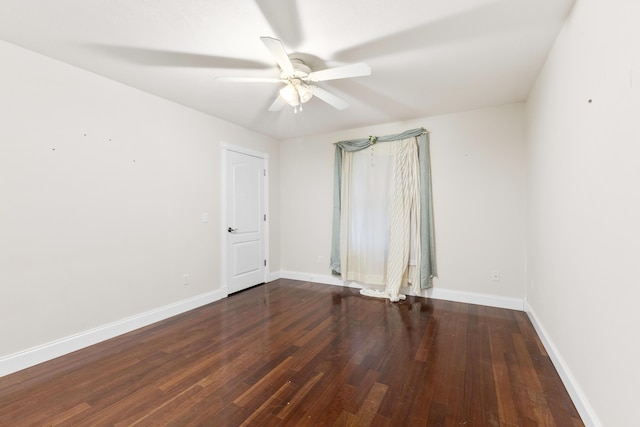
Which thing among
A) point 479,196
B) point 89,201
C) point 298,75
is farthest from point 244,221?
Result: point 479,196

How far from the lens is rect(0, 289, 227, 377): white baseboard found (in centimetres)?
212

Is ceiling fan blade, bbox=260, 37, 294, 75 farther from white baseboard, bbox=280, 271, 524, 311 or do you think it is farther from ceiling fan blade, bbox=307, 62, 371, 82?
white baseboard, bbox=280, 271, 524, 311

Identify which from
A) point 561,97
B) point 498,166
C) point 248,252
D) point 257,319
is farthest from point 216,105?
point 498,166

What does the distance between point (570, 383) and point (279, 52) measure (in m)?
2.92

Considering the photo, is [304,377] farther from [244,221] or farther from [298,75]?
[244,221]

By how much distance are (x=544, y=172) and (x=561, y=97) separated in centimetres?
71

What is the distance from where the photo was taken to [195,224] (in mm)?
3562

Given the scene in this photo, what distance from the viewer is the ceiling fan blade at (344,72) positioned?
198cm

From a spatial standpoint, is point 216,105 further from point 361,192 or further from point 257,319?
point 257,319

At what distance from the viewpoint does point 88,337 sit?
2.52 metres

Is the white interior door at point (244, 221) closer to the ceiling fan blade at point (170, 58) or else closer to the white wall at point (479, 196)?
the ceiling fan blade at point (170, 58)

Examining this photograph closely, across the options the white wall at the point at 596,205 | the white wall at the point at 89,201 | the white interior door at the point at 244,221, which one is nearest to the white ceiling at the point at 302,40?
the white wall at the point at 89,201

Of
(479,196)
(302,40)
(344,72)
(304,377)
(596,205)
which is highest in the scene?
(302,40)

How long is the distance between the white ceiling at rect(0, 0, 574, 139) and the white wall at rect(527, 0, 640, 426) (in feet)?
1.33
